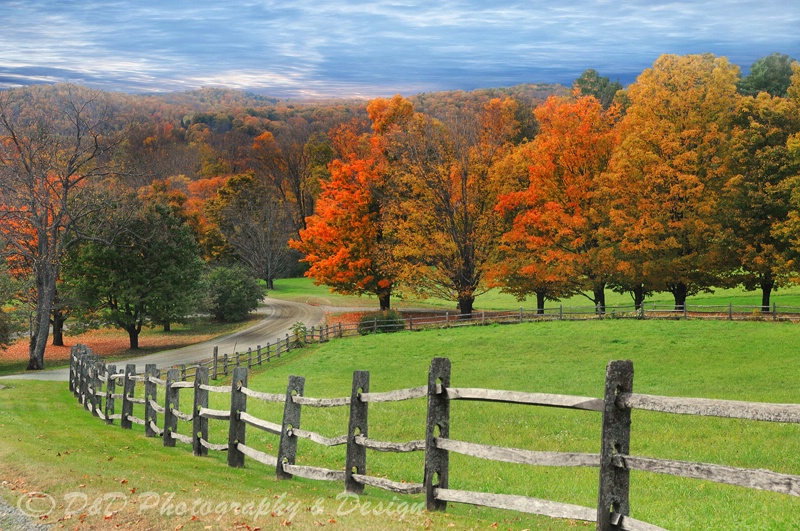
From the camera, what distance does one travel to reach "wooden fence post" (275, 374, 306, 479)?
1125 centimetres

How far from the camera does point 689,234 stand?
4078 cm

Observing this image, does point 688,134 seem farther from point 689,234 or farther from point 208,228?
point 208,228

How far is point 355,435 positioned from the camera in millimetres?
10094

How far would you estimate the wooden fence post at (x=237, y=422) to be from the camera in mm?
12586

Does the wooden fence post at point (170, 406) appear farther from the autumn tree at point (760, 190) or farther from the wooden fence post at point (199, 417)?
the autumn tree at point (760, 190)

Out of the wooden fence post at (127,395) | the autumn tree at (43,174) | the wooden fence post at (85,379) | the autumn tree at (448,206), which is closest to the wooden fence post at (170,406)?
the wooden fence post at (127,395)

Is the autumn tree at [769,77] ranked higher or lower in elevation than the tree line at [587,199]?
higher

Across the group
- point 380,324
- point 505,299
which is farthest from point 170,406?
point 505,299

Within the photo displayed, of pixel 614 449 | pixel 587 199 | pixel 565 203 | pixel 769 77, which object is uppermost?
pixel 769 77

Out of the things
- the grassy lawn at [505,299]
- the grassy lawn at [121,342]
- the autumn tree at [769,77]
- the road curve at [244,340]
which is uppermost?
the autumn tree at [769,77]

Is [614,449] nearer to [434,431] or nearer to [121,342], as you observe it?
[434,431]

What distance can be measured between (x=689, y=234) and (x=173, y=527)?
3726 centimetres

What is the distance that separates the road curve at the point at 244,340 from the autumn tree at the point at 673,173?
2268cm

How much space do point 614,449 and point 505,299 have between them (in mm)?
65112
